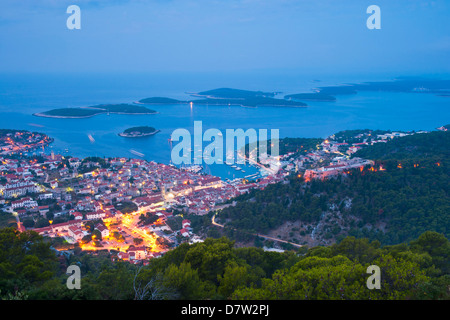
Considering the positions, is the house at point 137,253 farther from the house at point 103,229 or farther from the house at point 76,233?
the house at point 76,233

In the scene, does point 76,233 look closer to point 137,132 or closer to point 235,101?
point 137,132

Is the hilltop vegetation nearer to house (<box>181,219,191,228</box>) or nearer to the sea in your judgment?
house (<box>181,219,191,228</box>)

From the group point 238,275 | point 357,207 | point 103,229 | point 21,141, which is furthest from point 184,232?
point 21,141

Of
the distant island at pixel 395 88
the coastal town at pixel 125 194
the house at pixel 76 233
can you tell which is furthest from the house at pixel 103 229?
the distant island at pixel 395 88

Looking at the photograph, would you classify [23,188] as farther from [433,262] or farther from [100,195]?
[433,262]

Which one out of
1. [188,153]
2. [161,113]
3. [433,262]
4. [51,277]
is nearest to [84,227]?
[51,277]

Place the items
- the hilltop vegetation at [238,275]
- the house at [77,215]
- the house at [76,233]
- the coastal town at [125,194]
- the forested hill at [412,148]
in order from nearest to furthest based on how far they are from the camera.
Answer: the hilltop vegetation at [238,275]
the house at [76,233]
the coastal town at [125,194]
the house at [77,215]
the forested hill at [412,148]
